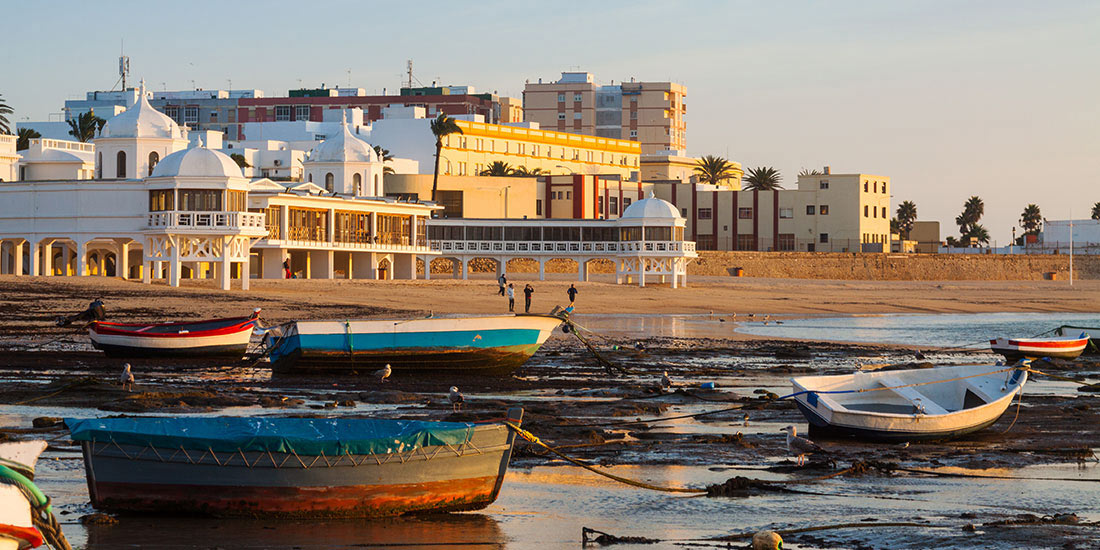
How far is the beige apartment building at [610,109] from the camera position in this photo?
166m

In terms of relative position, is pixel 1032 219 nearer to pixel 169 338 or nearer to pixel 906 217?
pixel 906 217

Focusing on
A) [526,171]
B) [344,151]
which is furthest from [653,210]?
[526,171]

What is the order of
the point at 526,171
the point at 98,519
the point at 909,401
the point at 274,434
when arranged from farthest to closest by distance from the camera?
the point at 526,171 < the point at 909,401 < the point at 274,434 < the point at 98,519

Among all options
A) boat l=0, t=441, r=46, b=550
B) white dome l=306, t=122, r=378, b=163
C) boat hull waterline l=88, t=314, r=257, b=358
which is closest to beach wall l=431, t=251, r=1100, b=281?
white dome l=306, t=122, r=378, b=163

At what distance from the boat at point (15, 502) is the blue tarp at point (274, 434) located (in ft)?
13.7

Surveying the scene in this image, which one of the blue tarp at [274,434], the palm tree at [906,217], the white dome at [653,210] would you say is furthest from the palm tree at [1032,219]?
the blue tarp at [274,434]

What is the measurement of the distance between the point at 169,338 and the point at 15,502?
79.8ft

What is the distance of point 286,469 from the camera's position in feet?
47.4

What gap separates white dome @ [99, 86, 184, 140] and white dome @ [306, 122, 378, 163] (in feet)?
58.5

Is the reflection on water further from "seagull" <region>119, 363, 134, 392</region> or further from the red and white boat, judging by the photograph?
"seagull" <region>119, 363, 134, 392</region>

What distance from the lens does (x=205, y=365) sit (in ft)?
108

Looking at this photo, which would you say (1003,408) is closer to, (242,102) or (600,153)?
(600,153)

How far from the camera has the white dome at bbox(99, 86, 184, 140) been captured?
66.8 meters

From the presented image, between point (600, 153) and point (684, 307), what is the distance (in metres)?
76.6
